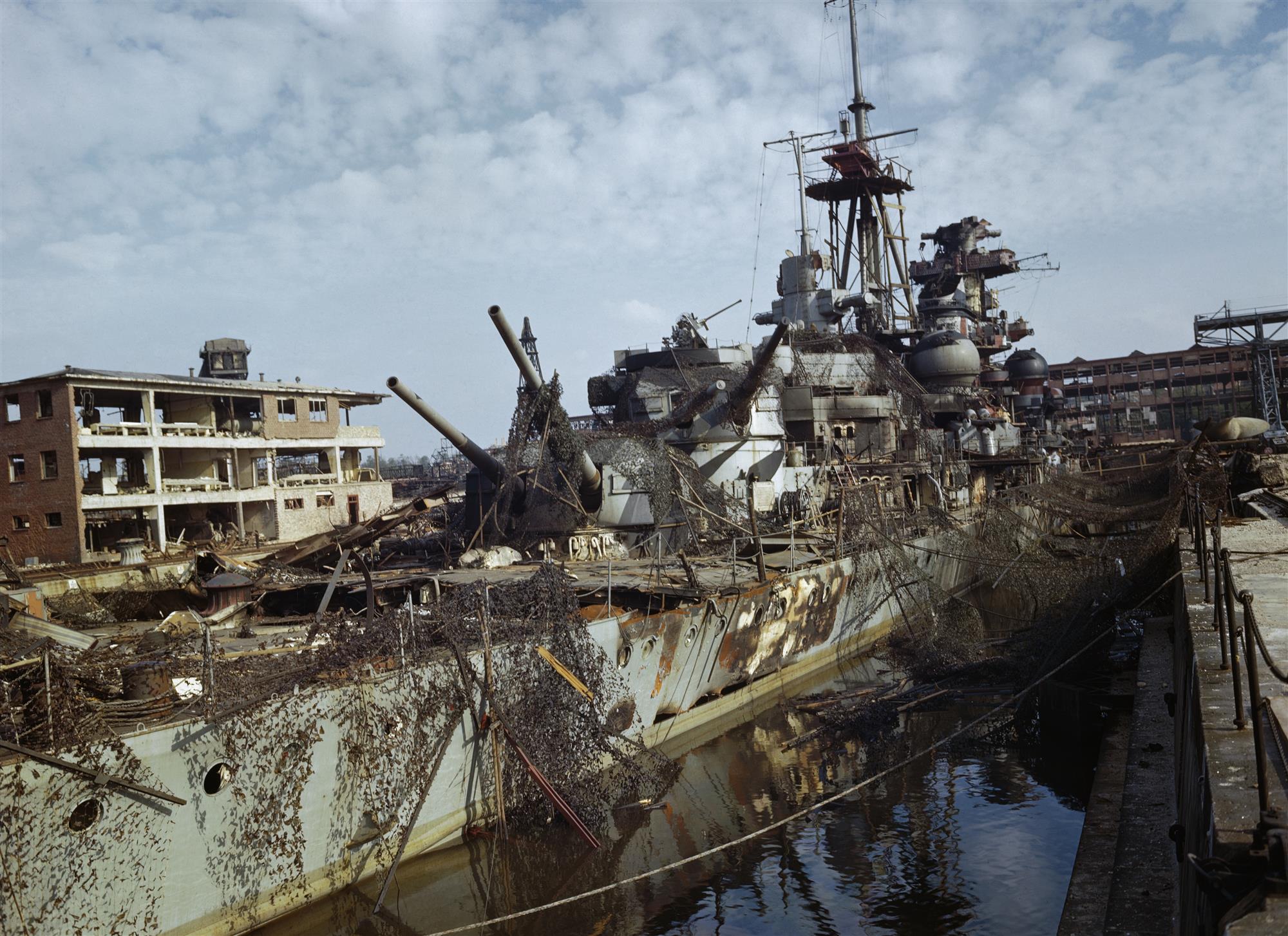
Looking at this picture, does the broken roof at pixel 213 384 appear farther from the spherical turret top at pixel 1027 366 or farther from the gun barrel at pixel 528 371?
the spherical turret top at pixel 1027 366

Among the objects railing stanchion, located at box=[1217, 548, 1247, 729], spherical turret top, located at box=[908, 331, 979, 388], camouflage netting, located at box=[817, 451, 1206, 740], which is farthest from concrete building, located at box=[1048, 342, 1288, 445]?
railing stanchion, located at box=[1217, 548, 1247, 729]

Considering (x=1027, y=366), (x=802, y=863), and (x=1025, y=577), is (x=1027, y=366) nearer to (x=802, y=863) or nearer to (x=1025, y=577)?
(x=1025, y=577)

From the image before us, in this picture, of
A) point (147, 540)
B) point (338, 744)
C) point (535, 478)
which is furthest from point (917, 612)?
point (147, 540)

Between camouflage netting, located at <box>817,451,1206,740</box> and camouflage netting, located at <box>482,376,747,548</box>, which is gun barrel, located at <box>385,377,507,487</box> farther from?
camouflage netting, located at <box>817,451,1206,740</box>

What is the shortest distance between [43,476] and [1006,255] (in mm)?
42519

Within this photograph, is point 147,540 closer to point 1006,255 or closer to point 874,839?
point 874,839

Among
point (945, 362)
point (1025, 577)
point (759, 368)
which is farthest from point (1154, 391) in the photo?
point (759, 368)

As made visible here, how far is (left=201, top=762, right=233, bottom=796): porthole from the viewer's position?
873 cm

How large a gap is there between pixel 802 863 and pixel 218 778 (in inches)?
243

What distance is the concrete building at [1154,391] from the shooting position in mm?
61781

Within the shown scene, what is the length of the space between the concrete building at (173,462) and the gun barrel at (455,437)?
6631mm

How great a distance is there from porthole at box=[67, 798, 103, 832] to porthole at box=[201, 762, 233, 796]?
974mm

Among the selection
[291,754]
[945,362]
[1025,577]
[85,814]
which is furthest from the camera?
[945,362]

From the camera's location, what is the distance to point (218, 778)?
8820 millimetres
